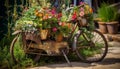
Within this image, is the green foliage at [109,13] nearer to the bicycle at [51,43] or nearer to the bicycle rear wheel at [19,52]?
the bicycle at [51,43]

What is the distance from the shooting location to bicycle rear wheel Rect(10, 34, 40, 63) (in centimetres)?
699

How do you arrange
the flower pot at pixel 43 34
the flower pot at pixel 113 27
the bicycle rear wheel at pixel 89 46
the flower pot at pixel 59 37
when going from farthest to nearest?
the flower pot at pixel 113 27
the bicycle rear wheel at pixel 89 46
the flower pot at pixel 59 37
the flower pot at pixel 43 34

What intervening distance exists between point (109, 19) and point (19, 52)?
541 centimetres

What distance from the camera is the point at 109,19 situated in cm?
1180

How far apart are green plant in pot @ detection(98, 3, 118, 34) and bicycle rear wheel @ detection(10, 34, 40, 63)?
5.07 metres

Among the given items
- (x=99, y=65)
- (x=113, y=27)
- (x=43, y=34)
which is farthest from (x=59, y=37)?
(x=113, y=27)

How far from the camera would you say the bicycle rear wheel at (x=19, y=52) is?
22.9 feet

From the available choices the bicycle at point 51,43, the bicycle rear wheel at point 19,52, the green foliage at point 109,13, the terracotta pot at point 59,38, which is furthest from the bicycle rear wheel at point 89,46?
the green foliage at point 109,13

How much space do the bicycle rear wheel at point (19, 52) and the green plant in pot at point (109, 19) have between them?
507 cm

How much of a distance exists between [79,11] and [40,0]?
55.5 inches

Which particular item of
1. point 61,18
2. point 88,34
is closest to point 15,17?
point 61,18

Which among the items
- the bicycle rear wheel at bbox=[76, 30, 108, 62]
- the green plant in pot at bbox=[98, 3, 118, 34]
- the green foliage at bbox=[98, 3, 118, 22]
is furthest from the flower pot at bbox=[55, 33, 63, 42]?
the green foliage at bbox=[98, 3, 118, 22]

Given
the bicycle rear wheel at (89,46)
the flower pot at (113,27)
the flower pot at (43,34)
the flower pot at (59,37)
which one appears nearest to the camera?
the flower pot at (43,34)

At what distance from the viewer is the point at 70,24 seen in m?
7.30
